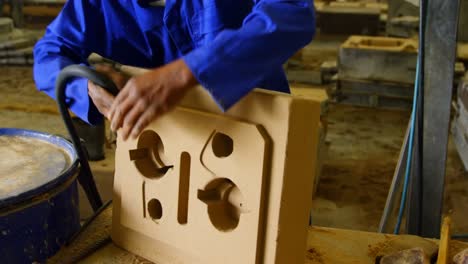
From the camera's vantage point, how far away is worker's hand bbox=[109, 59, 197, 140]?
1025 mm

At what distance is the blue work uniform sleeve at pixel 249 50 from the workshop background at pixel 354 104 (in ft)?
3.19

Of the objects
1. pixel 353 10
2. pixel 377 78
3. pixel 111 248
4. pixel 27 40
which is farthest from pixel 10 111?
pixel 353 10

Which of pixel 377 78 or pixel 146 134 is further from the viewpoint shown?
pixel 377 78

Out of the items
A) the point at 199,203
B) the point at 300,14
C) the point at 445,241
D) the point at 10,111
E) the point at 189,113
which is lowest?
the point at 10,111

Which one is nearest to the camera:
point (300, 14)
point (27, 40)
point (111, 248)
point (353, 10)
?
point (300, 14)

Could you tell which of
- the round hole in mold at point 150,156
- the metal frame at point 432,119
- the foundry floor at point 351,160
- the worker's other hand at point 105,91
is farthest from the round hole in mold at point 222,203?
the foundry floor at point 351,160

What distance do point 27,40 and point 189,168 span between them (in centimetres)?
586

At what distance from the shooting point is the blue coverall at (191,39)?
1.02 m

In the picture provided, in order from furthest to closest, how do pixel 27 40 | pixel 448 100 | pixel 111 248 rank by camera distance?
pixel 27 40, pixel 448 100, pixel 111 248

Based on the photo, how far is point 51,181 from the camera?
1.24 metres

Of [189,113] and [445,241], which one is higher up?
[189,113]

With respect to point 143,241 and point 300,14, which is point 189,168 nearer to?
point 143,241

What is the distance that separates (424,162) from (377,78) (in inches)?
120

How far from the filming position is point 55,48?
4.74ft
